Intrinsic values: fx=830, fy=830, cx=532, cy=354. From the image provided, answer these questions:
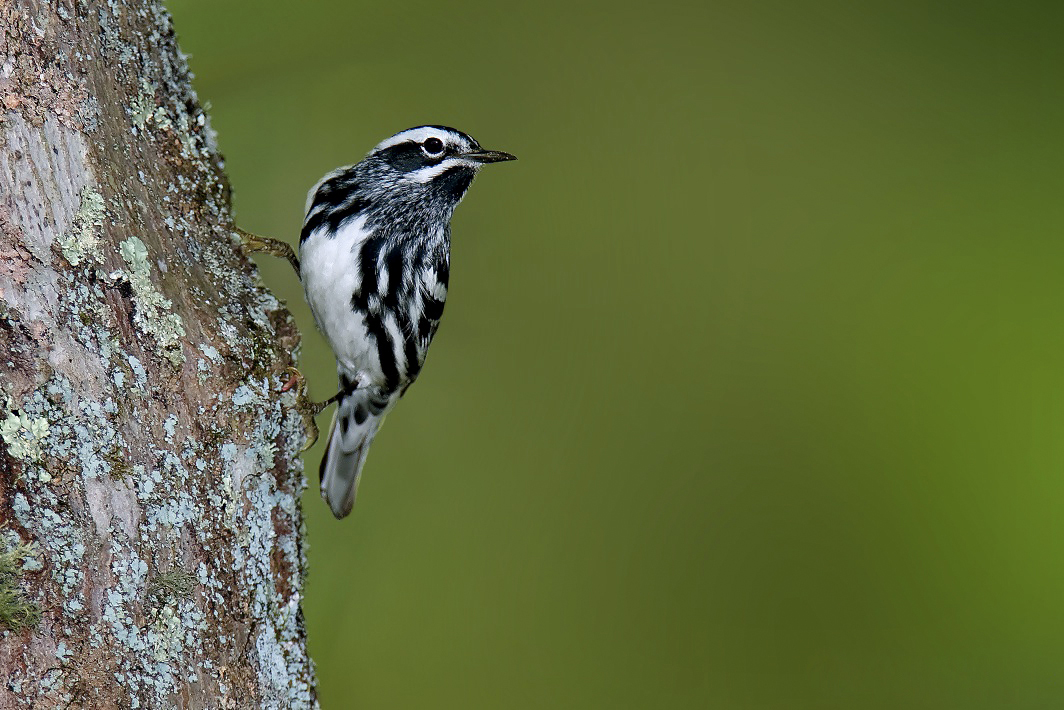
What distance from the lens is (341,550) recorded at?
2.09m

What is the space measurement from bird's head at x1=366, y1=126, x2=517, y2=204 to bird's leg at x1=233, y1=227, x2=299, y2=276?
28 cm

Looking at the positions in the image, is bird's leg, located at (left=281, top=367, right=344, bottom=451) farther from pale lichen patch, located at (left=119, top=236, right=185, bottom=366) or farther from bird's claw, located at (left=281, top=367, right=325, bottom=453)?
pale lichen patch, located at (left=119, top=236, right=185, bottom=366)

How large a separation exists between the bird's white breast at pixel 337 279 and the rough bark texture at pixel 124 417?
1.14 ft

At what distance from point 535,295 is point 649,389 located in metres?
0.38

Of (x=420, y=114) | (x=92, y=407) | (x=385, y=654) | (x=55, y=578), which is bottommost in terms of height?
(x=385, y=654)

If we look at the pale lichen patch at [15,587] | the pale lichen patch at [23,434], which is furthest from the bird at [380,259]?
the pale lichen patch at [15,587]

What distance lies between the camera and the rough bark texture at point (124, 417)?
3.41 feet

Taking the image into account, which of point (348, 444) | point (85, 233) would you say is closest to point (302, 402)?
point (85, 233)

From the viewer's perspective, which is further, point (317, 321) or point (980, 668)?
point (980, 668)

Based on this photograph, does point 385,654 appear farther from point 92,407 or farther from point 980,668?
point 980,668

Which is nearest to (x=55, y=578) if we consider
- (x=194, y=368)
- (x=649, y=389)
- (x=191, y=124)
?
(x=194, y=368)

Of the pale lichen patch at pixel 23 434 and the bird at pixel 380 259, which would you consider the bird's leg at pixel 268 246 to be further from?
the pale lichen patch at pixel 23 434

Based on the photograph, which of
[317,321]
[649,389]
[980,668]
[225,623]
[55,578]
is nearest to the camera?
[55,578]

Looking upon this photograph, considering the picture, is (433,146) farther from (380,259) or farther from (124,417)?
(124,417)
